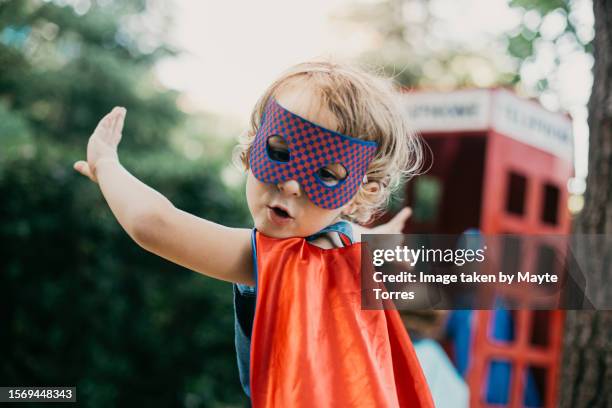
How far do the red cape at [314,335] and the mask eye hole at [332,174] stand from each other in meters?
0.12

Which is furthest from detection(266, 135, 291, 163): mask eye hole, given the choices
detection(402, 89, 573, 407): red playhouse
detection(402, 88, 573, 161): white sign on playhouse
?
detection(402, 88, 573, 161): white sign on playhouse

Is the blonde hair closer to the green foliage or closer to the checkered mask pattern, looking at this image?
the checkered mask pattern

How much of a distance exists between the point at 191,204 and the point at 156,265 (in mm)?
569

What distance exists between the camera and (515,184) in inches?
163

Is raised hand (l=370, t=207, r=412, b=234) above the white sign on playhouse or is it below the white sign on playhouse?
below

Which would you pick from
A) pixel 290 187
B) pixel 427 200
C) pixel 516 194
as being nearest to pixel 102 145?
pixel 290 187

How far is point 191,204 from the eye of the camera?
210 inches

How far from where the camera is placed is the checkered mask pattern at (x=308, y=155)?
117cm

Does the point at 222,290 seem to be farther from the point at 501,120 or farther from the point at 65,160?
the point at 501,120

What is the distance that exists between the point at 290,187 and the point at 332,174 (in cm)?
9

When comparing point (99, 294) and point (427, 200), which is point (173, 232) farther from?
point (427, 200)

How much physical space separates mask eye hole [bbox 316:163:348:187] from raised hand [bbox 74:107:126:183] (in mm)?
427

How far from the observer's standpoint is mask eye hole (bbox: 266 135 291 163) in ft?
3.94

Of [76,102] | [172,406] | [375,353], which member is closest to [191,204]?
[172,406]
